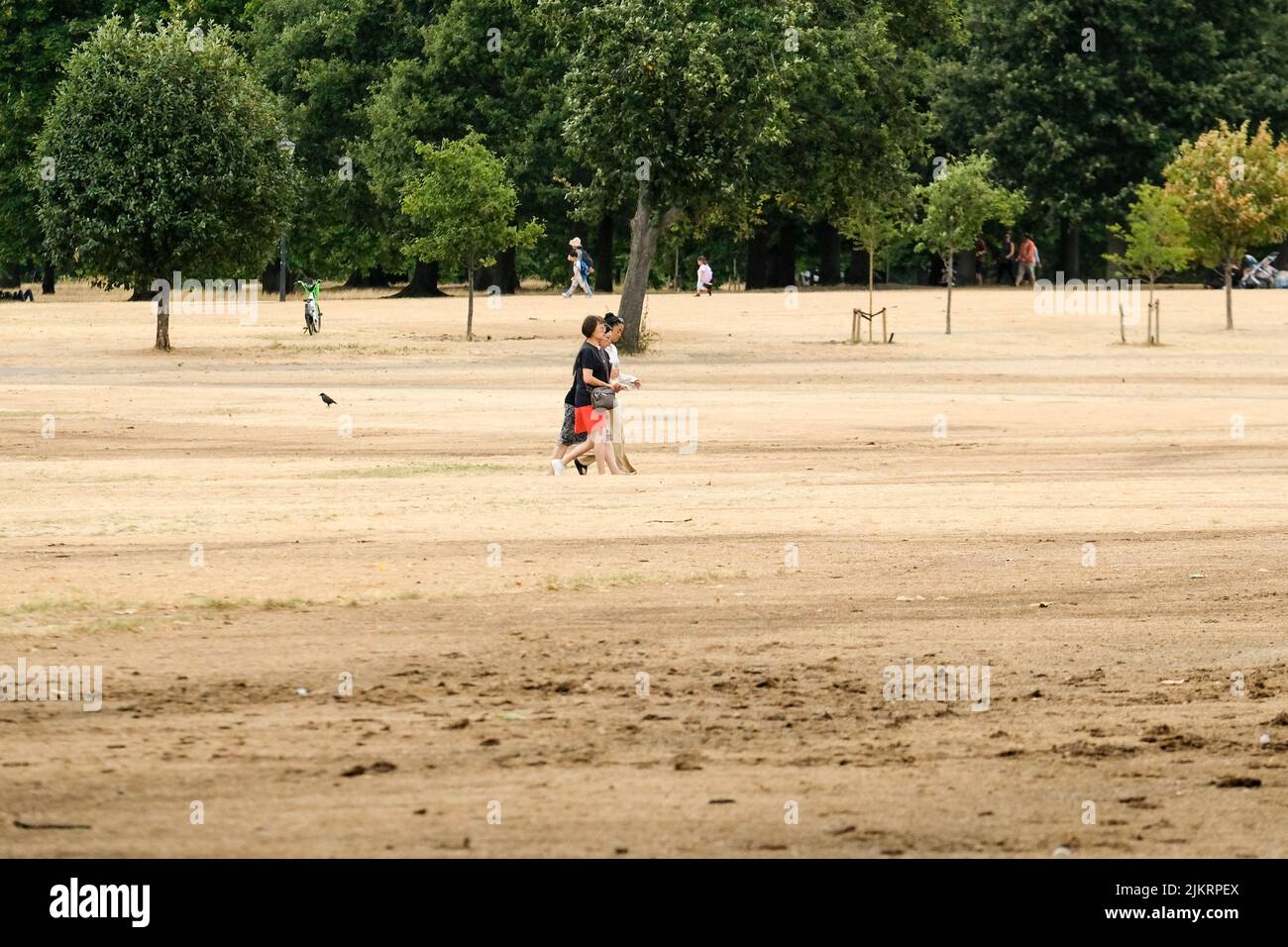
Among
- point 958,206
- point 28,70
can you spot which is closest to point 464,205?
point 958,206

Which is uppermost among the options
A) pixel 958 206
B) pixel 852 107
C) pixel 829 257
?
pixel 852 107

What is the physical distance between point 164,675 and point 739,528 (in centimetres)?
732

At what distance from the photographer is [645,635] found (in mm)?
12969

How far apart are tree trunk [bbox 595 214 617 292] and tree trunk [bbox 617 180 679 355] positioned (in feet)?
80.6

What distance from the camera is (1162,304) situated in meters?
61.8

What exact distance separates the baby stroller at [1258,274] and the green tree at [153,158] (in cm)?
3799

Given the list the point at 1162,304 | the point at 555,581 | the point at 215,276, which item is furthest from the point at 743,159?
the point at 555,581

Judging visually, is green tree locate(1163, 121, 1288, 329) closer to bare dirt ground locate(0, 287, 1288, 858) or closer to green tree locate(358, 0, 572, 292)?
green tree locate(358, 0, 572, 292)

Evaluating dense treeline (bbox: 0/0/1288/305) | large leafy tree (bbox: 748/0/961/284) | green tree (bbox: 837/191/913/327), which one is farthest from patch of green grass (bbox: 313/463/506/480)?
dense treeline (bbox: 0/0/1288/305)

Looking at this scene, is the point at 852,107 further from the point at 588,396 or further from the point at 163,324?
the point at 588,396

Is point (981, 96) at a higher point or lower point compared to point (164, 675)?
higher

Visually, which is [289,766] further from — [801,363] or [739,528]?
[801,363]

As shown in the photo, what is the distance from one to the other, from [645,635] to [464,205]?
3740cm

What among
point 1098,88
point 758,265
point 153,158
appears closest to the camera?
point 153,158
